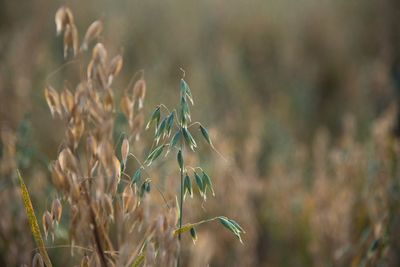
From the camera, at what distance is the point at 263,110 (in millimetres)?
3525

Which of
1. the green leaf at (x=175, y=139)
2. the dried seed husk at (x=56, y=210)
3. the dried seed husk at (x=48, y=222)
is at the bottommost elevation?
the dried seed husk at (x=48, y=222)

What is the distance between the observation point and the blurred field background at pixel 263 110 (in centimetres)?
164

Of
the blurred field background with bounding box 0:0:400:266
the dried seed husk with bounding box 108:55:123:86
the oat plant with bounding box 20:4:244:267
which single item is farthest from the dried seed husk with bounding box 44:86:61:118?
the blurred field background with bounding box 0:0:400:266

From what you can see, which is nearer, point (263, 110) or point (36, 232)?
point (36, 232)

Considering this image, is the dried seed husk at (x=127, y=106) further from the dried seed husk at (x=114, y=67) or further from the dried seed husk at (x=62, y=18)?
the dried seed husk at (x=62, y=18)

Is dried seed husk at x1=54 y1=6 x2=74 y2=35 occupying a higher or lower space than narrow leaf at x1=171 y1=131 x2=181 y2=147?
higher

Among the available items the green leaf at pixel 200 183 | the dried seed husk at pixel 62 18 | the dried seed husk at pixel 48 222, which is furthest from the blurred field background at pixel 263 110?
the dried seed husk at pixel 62 18

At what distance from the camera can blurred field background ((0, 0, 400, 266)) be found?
1.64 metres

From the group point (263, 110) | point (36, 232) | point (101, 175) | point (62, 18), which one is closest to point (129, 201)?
point (101, 175)

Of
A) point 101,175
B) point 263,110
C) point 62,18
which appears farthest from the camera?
point 263,110

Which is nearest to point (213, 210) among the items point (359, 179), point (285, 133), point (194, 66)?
point (359, 179)

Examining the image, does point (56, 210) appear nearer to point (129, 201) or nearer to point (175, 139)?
point (129, 201)

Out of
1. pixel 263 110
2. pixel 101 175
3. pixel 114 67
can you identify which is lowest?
pixel 263 110

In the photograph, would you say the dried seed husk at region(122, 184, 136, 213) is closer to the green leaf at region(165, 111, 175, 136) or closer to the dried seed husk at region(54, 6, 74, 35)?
the green leaf at region(165, 111, 175, 136)
